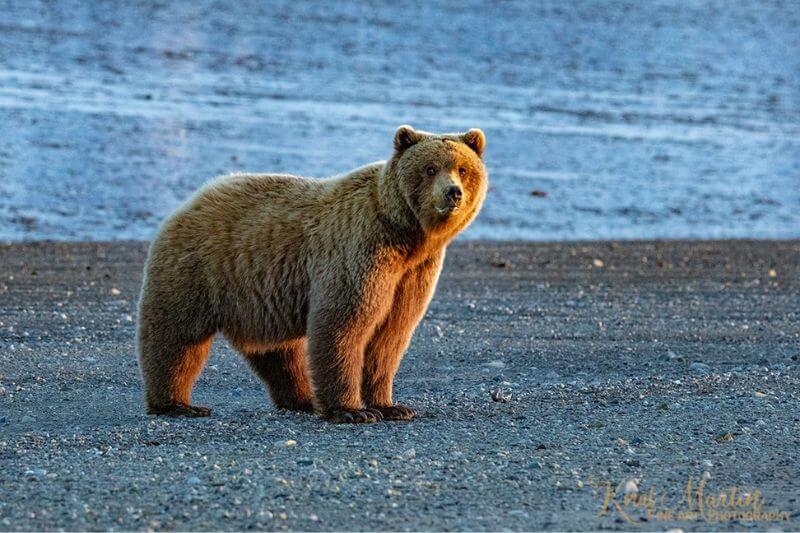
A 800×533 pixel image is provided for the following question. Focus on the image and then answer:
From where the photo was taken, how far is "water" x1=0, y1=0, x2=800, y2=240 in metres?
17.2

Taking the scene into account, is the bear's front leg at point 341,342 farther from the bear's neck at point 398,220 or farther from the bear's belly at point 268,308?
the bear's neck at point 398,220

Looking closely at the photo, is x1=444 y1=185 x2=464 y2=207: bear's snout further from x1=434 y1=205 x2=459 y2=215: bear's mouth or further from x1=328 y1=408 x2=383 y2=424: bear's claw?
x1=328 y1=408 x2=383 y2=424: bear's claw

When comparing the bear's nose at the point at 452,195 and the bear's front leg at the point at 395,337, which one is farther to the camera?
the bear's front leg at the point at 395,337

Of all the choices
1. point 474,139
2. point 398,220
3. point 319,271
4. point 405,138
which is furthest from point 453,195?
point 319,271

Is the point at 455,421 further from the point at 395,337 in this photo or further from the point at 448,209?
the point at 448,209

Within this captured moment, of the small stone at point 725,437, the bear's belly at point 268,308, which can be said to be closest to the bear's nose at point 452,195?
the bear's belly at point 268,308

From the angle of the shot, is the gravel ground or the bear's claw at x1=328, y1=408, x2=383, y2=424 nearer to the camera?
the gravel ground

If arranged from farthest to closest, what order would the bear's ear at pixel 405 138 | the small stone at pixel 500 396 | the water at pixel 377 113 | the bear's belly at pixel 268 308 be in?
the water at pixel 377 113
the small stone at pixel 500 396
the bear's belly at pixel 268 308
the bear's ear at pixel 405 138

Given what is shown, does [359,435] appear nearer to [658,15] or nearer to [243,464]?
[243,464]

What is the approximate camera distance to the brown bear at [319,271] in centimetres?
756

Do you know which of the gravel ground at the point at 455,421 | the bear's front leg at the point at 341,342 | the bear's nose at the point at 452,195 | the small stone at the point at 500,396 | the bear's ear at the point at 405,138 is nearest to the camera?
the gravel ground at the point at 455,421

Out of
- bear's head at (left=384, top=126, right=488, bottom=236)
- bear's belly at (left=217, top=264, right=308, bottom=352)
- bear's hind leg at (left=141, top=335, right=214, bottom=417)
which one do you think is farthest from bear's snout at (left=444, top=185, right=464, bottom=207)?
bear's hind leg at (left=141, top=335, right=214, bottom=417)

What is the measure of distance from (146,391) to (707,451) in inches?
124

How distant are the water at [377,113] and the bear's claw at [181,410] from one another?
6.87 m
